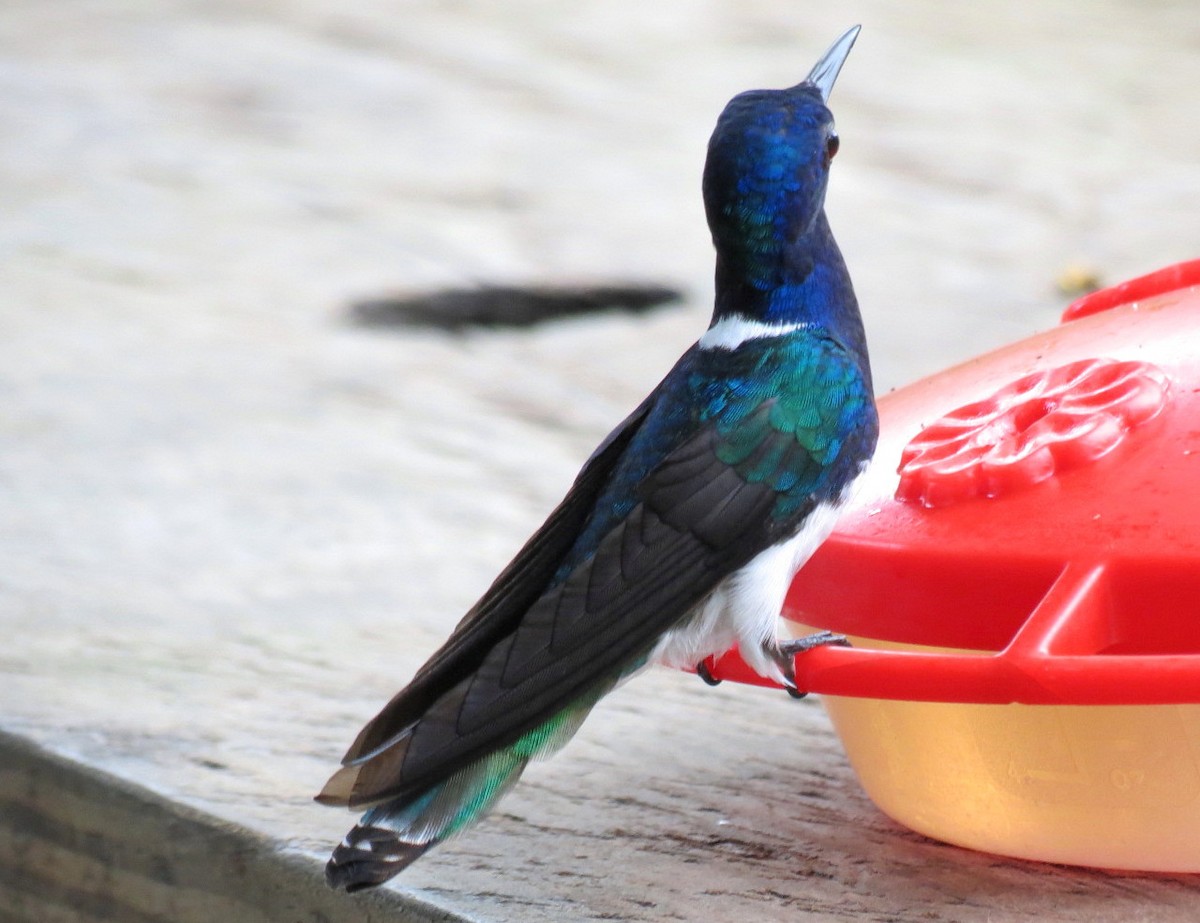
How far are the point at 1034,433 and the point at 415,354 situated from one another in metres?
3.20

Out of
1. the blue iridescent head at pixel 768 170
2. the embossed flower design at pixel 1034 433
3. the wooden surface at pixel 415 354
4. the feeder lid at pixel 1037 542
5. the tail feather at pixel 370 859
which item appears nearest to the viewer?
the feeder lid at pixel 1037 542

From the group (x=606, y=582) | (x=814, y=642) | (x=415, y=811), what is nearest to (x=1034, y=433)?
(x=814, y=642)

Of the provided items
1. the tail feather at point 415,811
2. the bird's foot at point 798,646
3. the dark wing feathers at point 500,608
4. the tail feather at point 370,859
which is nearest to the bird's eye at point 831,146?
the dark wing feathers at point 500,608

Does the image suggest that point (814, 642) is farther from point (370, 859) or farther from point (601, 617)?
point (370, 859)

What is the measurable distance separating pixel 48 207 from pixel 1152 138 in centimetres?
382

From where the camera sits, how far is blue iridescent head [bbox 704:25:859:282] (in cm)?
174

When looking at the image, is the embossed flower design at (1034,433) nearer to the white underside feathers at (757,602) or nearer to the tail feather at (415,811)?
the white underside feathers at (757,602)

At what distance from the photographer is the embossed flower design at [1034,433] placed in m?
1.60

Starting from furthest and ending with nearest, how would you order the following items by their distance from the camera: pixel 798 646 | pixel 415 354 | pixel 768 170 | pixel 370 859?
pixel 415 354
pixel 768 170
pixel 798 646
pixel 370 859

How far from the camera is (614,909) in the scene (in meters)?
1.66

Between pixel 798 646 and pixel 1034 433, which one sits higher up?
pixel 1034 433

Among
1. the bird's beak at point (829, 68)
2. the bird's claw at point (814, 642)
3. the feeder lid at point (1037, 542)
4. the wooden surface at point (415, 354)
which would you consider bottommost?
the wooden surface at point (415, 354)

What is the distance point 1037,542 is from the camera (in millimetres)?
1524

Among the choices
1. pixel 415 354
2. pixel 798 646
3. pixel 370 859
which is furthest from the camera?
pixel 415 354
